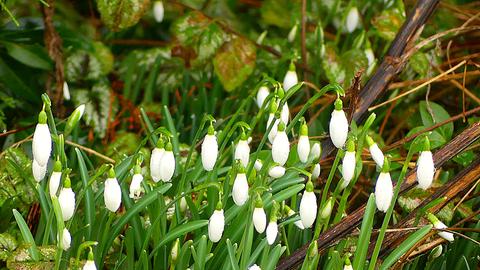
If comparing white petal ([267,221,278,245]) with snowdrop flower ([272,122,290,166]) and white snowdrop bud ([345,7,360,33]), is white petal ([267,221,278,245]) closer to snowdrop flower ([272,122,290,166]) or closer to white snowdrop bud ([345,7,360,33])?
snowdrop flower ([272,122,290,166])

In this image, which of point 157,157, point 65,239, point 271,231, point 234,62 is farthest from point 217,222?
point 234,62

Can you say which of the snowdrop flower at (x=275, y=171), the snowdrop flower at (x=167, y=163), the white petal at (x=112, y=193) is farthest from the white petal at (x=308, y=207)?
the white petal at (x=112, y=193)

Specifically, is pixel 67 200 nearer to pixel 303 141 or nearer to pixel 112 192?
pixel 112 192

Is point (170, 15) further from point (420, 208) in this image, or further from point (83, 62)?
point (420, 208)

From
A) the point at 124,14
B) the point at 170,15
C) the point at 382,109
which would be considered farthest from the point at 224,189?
the point at 170,15

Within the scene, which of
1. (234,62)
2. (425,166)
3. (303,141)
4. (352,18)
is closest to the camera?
(425,166)

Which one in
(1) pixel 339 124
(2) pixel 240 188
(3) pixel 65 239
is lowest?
(3) pixel 65 239

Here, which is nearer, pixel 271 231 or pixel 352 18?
pixel 271 231
